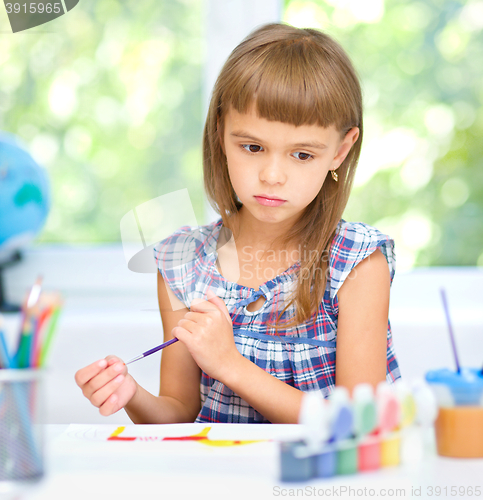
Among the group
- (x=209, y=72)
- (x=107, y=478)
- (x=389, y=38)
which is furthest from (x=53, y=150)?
(x=107, y=478)

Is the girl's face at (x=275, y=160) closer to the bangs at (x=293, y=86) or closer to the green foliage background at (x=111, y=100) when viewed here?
the bangs at (x=293, y=86)

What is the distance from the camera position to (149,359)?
1.21m

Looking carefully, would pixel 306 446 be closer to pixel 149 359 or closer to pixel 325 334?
pixel 325 334

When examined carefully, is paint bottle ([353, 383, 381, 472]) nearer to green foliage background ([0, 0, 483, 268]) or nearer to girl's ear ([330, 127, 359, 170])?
girl's ear ([330, 127, 359, 170])

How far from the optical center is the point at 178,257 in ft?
2.90

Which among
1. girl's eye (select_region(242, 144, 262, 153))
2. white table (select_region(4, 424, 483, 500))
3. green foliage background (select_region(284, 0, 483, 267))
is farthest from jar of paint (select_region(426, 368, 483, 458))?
green foliage background (select_region(284, 0, 483, 267))

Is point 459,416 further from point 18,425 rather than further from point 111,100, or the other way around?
point 111,100

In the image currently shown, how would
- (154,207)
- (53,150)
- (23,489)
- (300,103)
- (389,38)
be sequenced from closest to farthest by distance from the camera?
1. (23,489)
2. (300,103)
3. (154,207)
4. (389,38)
5. (53,150)

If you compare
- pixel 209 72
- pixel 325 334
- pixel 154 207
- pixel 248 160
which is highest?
pixel 209 72

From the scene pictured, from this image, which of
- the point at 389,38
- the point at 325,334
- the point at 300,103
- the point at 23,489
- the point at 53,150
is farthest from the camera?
the point at 53,150

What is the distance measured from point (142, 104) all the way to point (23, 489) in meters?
1.27

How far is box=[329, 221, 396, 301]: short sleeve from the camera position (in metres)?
0.76

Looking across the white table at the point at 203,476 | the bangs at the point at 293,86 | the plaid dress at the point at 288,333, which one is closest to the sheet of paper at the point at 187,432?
the white table at the point at 203,476

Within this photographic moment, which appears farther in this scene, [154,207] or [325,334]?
[154,207]
